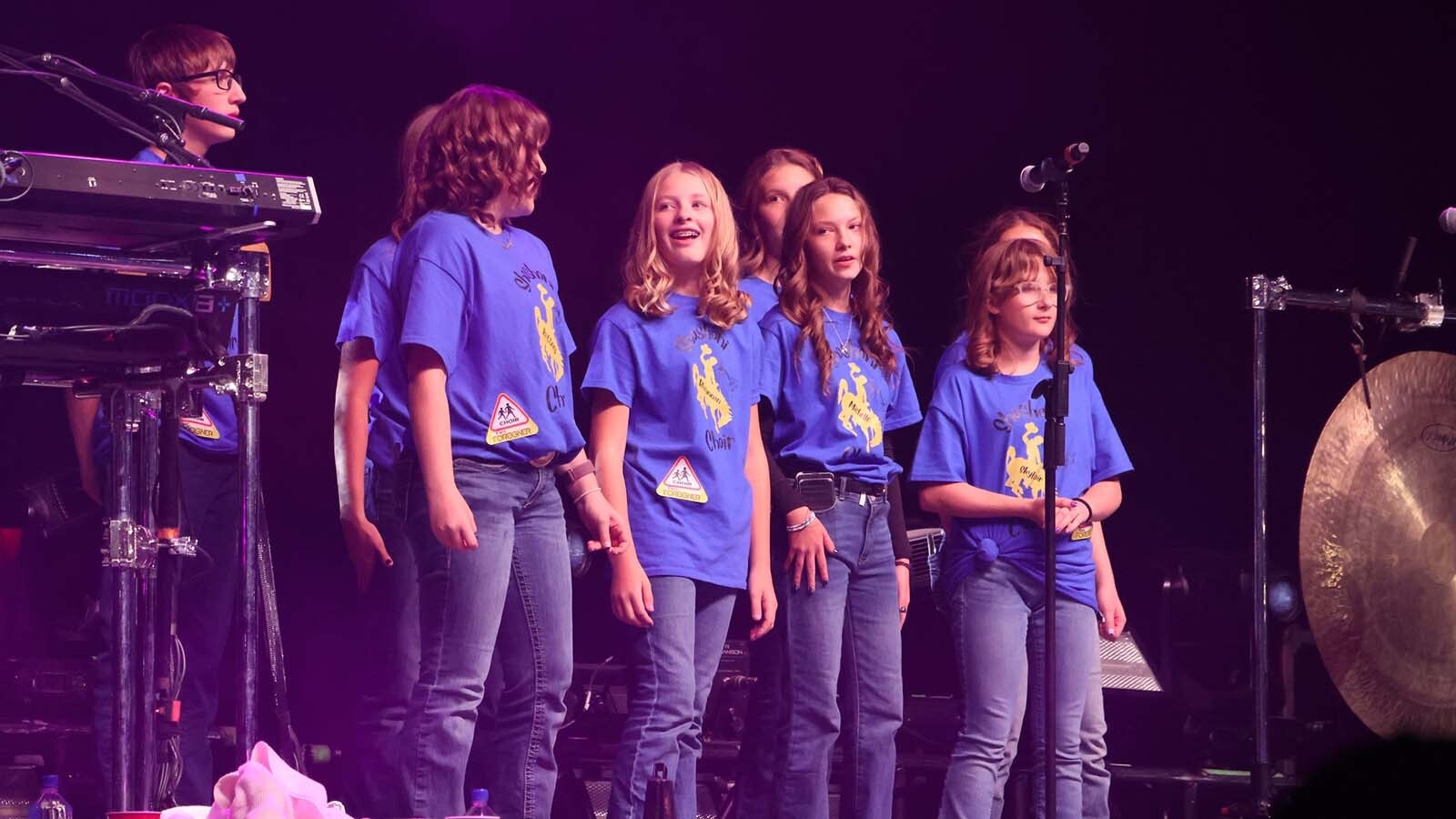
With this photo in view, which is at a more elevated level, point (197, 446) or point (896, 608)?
point (197, 446)

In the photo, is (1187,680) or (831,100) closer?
(1187,680)

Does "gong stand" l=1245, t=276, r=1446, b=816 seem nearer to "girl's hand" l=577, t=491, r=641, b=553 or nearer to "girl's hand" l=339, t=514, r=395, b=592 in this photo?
"girl's hand" l=577, t=491, r=641, b=553

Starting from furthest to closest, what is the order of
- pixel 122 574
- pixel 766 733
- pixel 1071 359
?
pixel 1071 359 → pixel 766 733 → pixel 122 574

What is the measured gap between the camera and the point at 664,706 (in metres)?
3.10

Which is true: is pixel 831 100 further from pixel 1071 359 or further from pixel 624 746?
pixel 624 746

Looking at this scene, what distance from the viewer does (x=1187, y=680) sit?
4574 millimetres

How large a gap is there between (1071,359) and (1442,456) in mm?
1531

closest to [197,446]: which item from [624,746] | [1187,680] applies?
[624,746]

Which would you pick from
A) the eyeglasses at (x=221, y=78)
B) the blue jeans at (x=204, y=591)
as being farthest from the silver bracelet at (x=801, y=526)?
the eyeglasses at (x=221, y=78)

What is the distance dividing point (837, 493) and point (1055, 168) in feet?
2.62

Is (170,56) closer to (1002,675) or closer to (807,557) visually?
(807,557)

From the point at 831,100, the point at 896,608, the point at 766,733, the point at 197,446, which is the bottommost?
the point at 766,733

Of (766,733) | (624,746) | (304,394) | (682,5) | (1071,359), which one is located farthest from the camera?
(682,5)

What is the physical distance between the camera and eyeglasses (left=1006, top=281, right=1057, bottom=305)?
375cm
